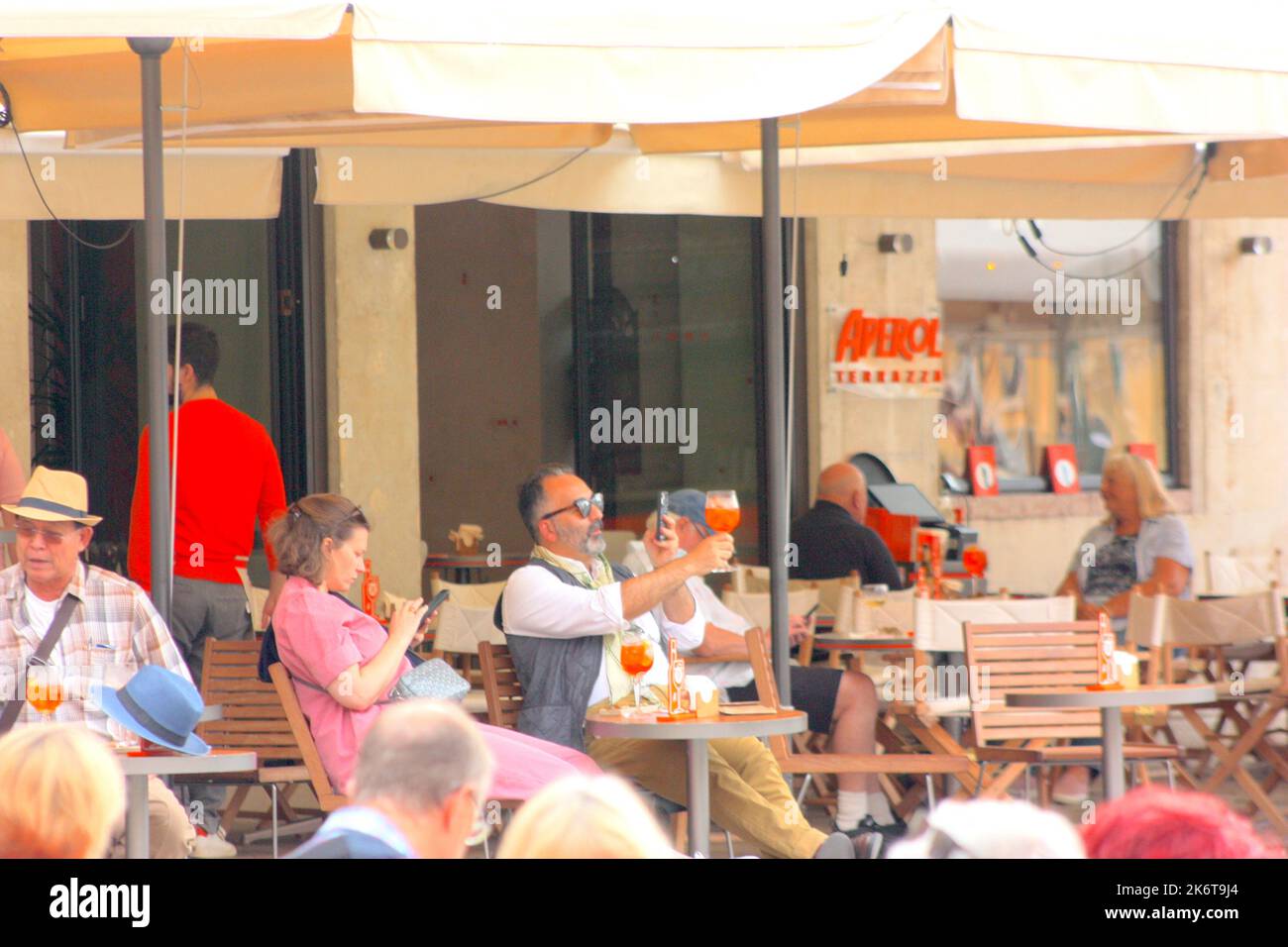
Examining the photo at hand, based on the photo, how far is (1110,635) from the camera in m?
5.96

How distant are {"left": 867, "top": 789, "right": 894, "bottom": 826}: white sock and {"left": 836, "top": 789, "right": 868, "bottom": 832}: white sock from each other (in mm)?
154

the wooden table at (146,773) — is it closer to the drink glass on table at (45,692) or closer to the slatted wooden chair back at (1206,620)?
the drink glass on table at (45,692)

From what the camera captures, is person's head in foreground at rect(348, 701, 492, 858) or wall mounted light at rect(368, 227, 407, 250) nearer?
person's head in foreground at rect(348, 701, 492, 858)

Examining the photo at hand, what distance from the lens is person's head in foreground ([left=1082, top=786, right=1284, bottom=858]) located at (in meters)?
2.22

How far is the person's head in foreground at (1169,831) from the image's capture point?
7.27 feet

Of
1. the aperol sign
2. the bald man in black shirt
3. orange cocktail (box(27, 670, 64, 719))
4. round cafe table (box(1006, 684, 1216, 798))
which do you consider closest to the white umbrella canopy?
the bald man in black shirt

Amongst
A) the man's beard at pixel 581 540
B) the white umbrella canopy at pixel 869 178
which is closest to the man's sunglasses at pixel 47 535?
the man's beard at pixel 581 540

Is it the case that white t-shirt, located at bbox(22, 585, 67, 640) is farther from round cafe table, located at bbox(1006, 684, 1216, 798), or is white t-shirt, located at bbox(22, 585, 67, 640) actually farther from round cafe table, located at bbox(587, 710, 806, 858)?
round cafe table, located at bbox(1006, 684, 1216, 798)

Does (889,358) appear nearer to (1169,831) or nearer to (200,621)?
(200,621)

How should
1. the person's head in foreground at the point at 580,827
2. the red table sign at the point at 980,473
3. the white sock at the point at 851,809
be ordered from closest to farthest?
the person's head in foreground at the point at 580,827, the white sock at the point at 851,809, the red table sign at the point at 980,473

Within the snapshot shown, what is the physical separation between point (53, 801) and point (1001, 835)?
1.25 meters

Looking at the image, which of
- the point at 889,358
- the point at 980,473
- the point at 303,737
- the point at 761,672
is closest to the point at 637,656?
the point at 761,672

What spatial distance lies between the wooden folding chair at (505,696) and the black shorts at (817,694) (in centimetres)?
123

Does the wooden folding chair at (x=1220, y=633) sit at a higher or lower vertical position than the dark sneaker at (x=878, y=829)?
higher
